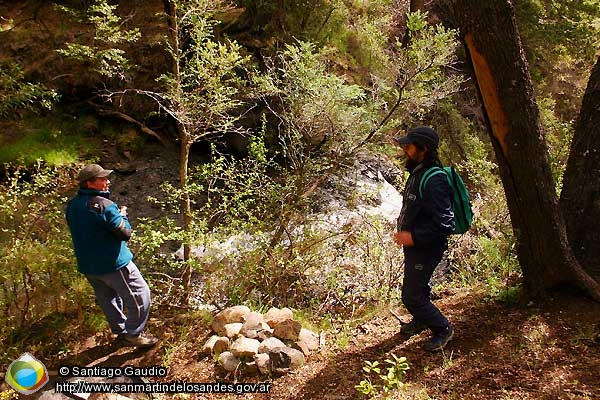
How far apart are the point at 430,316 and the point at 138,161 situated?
8370 mm

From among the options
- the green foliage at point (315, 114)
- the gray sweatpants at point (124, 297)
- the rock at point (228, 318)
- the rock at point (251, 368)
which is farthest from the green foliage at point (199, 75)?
the rock at point (251, 368)

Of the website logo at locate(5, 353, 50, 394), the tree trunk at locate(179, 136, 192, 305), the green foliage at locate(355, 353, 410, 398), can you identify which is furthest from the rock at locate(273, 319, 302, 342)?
the website logo at locate(5, 353, 50, 394)

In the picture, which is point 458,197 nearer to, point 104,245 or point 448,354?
point 448,354

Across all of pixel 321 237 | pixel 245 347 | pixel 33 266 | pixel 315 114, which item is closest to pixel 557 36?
pixel 315 114

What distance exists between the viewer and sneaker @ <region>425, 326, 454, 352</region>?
12.2ft

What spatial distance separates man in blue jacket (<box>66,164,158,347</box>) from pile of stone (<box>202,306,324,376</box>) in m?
0.82

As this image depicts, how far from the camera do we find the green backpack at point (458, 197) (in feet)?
11.4

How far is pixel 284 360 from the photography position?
402 centimetres

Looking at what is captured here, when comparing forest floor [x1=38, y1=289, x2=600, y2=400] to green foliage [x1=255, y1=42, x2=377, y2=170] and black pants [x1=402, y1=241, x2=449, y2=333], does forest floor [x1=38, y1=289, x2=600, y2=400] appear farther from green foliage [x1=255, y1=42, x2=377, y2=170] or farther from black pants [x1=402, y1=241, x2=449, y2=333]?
green foliage [x1=255, y1=42, x2=377, y2=170]

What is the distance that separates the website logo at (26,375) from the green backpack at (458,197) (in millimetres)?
3781

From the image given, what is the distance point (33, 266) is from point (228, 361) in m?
2.20

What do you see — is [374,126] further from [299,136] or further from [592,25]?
[592,25]

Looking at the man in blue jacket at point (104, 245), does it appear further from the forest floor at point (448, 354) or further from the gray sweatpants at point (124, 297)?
the forest floor at point (448, 354)

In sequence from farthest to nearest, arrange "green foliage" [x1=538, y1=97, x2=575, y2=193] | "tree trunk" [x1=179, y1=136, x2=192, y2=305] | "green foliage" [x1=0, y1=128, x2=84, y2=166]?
1. "green foliage" [x1=0, y1=128, x2=84, y2=166]
2. "green foliage" [x1=538, y1=97, x2=575, y2=193]
3. "tree trunk" [x1=179, y1=136, x2=192, y2=305]
